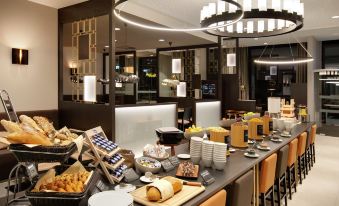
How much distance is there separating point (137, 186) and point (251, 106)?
6619 millimetres

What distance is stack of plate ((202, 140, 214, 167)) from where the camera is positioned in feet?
6.94

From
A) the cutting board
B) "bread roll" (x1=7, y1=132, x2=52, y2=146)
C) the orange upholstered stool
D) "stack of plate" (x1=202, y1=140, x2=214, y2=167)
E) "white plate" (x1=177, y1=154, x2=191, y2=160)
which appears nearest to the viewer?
"bread roll" (x1=7, y1=132, x2=52, y2=146)

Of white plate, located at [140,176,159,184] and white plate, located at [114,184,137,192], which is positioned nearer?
white plate, located at [114,184,137,192]

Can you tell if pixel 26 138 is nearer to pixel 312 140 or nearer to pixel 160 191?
pixel 160 191

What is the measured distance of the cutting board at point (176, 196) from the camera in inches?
55.5

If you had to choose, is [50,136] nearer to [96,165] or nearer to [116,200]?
[96,165]

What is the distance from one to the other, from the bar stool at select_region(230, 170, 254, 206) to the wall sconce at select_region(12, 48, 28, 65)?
14.9 ft

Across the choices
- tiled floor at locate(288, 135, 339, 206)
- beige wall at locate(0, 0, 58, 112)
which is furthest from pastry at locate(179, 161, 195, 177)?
beige wall at locate(0, 0, 58, 112)

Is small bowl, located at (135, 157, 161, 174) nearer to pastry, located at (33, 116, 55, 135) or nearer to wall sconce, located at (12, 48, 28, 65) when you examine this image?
pastry, located at (33, 116, 55, 135)

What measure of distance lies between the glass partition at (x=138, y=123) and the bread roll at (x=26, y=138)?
3191 millimetres

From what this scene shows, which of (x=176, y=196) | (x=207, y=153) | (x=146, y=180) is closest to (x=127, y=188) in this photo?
(x=146, y=180)

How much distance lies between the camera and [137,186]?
168 centimetres

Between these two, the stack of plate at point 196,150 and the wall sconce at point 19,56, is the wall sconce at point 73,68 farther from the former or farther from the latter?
the stack of plate at point 196,150

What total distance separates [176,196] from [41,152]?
735 mm
